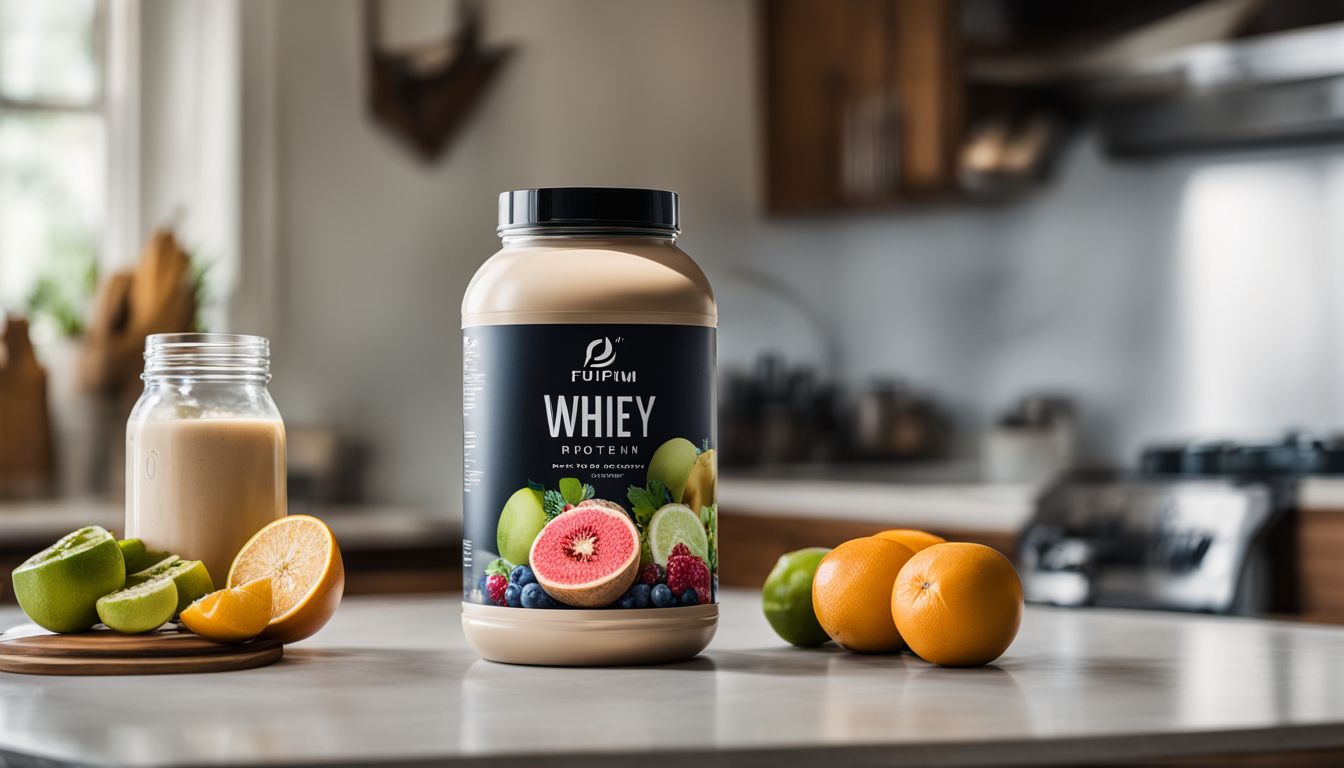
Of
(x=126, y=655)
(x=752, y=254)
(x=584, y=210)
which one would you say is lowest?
(x=126, y=655)

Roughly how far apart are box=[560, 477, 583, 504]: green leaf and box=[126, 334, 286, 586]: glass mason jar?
25 cm

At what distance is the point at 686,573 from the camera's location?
0.92m

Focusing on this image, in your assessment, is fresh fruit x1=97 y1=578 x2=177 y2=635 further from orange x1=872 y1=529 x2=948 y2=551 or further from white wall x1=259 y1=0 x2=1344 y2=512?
white wall x1=259 y1=0 x2=1344 y2=512

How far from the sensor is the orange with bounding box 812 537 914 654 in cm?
100

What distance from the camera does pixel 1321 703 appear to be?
0.81 meters

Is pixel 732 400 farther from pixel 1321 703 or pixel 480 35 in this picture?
pixel 1321 703

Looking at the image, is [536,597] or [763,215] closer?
[536,597]

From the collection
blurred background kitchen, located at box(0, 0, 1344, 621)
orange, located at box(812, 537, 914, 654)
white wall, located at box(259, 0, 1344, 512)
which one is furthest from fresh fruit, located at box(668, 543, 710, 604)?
white wall, located at box(259, 0, 1344, 512)

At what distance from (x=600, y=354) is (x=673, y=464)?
77mm

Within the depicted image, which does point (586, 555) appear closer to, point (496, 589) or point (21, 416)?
point (496, 589)

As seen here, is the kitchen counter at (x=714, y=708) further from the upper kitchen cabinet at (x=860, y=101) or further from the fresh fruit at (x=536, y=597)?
the upper kitchen cabinet at (x=860, y=101)

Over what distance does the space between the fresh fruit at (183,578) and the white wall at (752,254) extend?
8.86 feet

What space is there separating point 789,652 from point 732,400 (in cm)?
315

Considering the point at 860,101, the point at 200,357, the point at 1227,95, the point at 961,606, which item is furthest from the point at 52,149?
the point at 961,606
